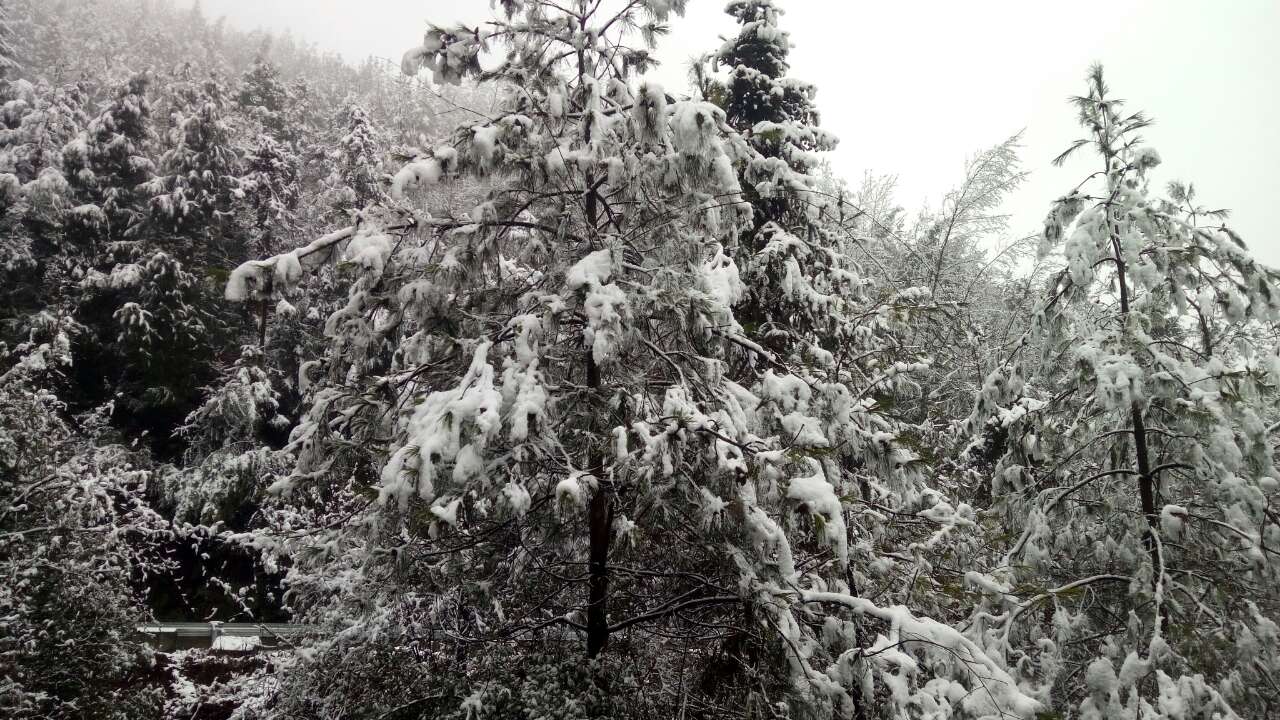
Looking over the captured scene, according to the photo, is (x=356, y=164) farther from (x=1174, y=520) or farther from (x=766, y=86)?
(x=1174, y=520)

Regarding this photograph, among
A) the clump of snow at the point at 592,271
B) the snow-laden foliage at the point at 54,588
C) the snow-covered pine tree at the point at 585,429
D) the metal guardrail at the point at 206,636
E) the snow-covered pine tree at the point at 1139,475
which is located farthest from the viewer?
the metal guardrail at the point at 206,636

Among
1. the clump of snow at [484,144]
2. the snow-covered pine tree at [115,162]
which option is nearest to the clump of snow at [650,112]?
the clump of snow at [484,144]

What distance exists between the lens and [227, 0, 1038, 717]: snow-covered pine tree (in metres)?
3.97

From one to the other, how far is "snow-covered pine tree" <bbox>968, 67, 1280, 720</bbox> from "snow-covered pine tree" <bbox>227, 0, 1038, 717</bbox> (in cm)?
142

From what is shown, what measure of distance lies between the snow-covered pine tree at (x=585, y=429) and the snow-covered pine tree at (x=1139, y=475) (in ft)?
4.66

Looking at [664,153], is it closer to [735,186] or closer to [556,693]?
[735,186]

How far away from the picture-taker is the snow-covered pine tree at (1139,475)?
4.93 meters

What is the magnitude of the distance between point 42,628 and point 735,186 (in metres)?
11.3

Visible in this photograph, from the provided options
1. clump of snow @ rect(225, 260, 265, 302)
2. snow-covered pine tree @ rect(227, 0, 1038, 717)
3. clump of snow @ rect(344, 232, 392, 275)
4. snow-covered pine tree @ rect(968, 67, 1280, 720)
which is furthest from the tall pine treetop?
clump of snow @ rect(225, 260, 265, 302)

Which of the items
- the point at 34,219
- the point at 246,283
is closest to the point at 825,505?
the point at 246,283

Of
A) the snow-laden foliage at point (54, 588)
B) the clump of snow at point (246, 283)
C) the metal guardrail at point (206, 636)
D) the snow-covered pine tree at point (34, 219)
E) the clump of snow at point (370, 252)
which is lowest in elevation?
the metal guardrail at point (206, 636)

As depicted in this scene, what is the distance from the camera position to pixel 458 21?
504 cm

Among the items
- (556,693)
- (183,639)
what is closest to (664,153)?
(556,693)

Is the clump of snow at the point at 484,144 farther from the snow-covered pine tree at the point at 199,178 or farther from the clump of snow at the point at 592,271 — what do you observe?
the snow-covered pine tree at the point at 199,178
